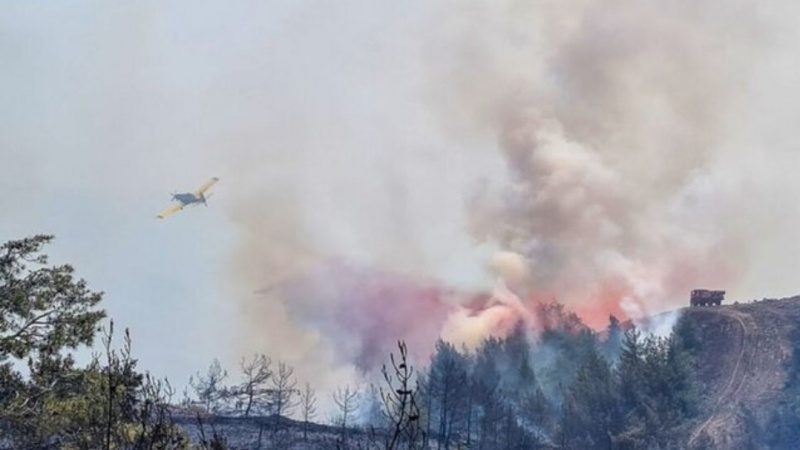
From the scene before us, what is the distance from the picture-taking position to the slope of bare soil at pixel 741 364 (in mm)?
70312

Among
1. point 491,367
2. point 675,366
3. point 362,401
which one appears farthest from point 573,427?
point 362,401

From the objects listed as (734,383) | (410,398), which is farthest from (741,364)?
(410,398)

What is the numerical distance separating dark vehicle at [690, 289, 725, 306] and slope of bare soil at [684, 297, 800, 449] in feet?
9.79

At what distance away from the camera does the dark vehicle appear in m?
107

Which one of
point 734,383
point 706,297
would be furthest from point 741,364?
point 706,297

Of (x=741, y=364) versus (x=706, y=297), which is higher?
(x=706, y=297)

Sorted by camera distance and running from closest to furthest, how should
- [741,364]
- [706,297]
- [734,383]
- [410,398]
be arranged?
[410,398]
[734,383]
[741,364]
[706,297]

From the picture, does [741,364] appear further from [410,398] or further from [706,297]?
[410,398]

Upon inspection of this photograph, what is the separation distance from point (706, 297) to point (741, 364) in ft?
75.5

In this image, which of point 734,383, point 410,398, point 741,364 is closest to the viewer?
point 410,398

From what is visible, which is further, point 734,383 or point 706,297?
point 706,297

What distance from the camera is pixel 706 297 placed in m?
107

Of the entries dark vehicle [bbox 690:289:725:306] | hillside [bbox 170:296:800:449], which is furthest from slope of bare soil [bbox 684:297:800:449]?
dark vehicle [bbox 690:289:725:306]

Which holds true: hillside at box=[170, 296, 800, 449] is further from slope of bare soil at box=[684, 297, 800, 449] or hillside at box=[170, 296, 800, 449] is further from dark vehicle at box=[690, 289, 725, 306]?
dark vehicle at box=[690, 289, 725, 306]
